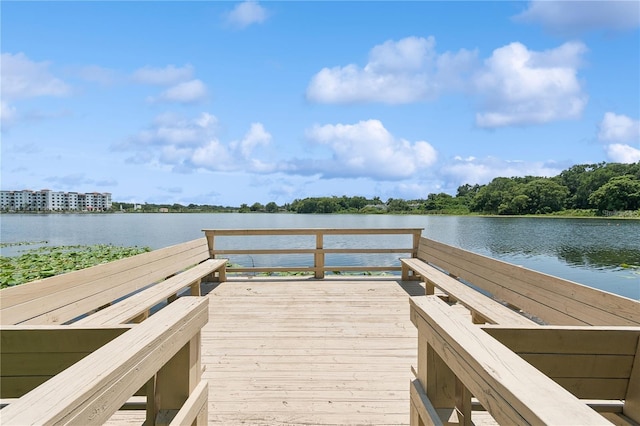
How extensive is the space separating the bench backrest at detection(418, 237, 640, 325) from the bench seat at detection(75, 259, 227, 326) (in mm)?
3149

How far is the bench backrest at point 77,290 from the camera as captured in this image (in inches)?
96.3

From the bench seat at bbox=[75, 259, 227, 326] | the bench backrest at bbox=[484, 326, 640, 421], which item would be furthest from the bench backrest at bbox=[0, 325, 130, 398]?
the bench backrest at bbox=[484, 326, 640, 421]

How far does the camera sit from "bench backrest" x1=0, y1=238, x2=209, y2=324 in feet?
8.02

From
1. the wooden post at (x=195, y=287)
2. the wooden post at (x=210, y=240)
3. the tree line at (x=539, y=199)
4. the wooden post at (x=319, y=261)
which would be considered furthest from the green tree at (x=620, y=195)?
the wooden post at (x=195, y=287)

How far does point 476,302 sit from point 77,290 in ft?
11.8

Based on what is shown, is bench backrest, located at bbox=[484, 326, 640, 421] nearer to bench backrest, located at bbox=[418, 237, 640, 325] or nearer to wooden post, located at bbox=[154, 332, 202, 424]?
bench backrest, located at bbox=[418, 237, 640, 325]

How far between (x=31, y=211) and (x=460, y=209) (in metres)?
92.3

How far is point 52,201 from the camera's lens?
8162 cm

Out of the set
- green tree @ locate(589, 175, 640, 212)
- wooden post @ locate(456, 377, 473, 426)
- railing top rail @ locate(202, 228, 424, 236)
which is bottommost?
wooden post @ locate(456, 377, 473, 426)

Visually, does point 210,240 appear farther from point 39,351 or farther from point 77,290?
point 39,351

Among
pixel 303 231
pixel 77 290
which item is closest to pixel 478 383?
pixel 77 290

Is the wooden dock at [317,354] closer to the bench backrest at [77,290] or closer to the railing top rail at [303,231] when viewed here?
the bench backrest at [77,290]

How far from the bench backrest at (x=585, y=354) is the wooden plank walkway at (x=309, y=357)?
1148 mm

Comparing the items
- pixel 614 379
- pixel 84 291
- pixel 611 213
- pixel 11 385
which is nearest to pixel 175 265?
pixel 84 291
